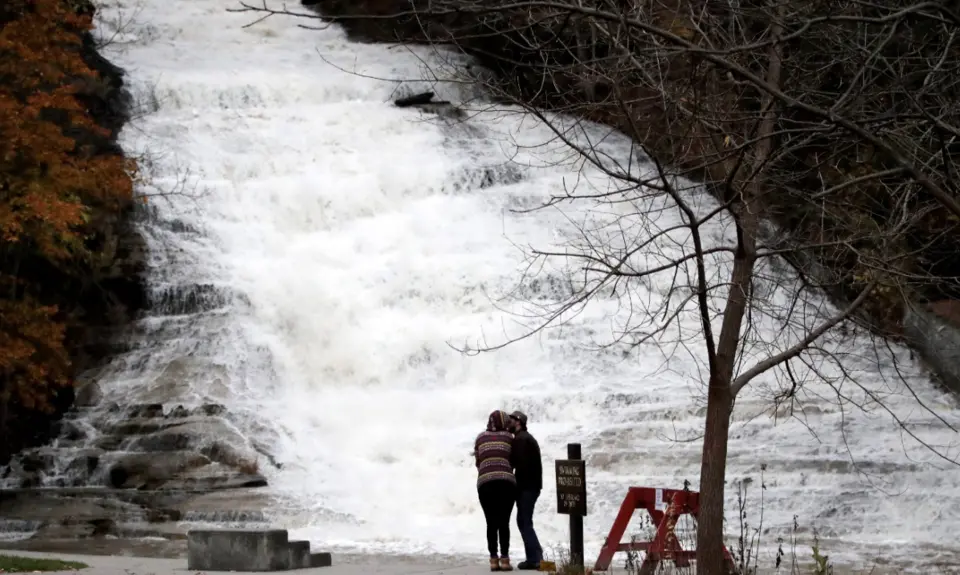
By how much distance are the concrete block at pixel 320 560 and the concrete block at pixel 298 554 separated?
13cm

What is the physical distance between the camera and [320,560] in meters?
13.7

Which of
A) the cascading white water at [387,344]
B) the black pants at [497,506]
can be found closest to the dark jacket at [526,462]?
the black pants at [497,506]

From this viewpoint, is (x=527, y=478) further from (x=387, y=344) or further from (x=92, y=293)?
(x=92, y=293)

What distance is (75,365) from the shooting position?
24.1 m

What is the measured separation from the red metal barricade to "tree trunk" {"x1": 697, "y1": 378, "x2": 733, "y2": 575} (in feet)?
2.67

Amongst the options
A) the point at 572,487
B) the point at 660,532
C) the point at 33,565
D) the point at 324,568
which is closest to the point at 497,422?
the point at 572,487

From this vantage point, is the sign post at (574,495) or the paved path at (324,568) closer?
the sign post at (574,495)

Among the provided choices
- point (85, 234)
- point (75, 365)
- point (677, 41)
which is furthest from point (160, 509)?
point (677, 41)

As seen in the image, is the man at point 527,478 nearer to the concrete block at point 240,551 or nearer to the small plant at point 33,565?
the concrete block at point 240,551

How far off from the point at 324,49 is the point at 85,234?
13.7 metres

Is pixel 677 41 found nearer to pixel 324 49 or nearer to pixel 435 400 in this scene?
pixel 435 400

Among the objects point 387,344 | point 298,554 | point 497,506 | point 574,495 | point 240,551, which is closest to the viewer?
point 574,495

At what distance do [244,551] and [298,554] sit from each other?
1.72ft

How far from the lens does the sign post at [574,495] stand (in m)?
12.0
